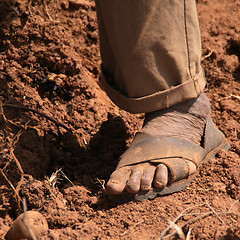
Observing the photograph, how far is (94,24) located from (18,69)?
812 millimetres

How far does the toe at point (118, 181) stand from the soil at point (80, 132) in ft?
0.32

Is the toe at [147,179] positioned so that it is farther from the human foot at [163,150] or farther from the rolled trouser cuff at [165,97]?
the rolled trouser cuff at [165,97]

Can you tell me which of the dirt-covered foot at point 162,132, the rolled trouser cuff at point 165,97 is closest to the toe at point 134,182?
the dirt-covered foot at point 162,132

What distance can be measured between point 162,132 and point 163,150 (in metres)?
0.13

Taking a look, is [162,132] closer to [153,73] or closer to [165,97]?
[165,97]

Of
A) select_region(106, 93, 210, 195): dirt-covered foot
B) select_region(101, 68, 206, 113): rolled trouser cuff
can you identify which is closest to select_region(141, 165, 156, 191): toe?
select_region(106, 93, 210, 195): dirt-covered foot

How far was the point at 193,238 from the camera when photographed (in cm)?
149

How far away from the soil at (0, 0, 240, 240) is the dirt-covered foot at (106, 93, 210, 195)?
102mm

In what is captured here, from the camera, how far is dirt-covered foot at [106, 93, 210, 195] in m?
1.70

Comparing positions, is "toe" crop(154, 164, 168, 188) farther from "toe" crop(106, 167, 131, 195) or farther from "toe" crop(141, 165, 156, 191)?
"toe" crop(106, 167, 131, 195)

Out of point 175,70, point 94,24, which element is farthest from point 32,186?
point 94,24

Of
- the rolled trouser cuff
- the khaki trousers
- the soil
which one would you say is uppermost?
the khaki trousers

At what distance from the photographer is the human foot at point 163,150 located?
172 cm

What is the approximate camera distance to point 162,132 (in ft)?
6.26
